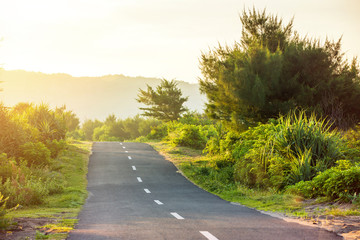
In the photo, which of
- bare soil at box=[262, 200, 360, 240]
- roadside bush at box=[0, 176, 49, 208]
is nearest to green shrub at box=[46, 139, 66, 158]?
roadside bush at box=[0, 176, 49, 208]

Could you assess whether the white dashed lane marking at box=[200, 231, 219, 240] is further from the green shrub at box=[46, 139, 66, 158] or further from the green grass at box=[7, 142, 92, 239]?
the green shrub at box=[46, 139, 66, 158]

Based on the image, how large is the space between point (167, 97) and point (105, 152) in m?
24.7

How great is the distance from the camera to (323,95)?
2498cm

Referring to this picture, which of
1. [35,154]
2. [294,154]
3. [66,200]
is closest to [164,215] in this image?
[66,200]

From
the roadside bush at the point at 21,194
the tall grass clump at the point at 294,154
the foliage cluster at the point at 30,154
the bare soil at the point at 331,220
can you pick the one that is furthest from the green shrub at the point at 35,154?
the bare soil at the point at 331,220

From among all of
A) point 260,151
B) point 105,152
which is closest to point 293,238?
point 260,151

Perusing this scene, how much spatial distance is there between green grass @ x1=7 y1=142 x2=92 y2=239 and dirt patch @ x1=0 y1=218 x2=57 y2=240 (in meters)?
0.19

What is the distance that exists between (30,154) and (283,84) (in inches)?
584

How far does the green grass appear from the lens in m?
9.27

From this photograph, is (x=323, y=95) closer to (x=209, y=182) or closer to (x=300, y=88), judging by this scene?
(x=300, y=88)

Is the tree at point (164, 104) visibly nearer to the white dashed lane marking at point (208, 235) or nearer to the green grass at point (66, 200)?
the green grass at point (66, 200)

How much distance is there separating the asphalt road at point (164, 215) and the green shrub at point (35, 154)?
2.83 m

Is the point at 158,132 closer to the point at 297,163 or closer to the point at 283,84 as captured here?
the point at 283,84

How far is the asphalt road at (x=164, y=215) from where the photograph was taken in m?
7.98
